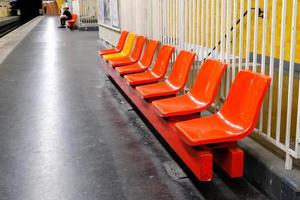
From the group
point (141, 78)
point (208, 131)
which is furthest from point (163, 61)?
point (208, 131)

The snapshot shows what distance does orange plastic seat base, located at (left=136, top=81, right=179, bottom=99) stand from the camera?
132 inches

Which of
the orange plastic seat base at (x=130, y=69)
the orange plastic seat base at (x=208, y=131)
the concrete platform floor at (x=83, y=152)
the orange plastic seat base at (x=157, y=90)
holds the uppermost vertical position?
the orange plastic seat base at (x=130, y=69)

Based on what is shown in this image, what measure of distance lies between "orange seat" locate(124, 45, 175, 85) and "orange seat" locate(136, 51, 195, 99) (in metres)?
0.21

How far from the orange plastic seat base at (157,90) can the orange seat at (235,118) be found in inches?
30.4

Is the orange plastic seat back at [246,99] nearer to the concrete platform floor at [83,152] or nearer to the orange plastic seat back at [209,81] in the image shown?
the orange plastic seat back at [209,81]

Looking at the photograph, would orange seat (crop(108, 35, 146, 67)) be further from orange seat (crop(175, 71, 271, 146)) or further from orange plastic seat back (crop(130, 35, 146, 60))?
orange seat (crop(175, 71, 271, 146))

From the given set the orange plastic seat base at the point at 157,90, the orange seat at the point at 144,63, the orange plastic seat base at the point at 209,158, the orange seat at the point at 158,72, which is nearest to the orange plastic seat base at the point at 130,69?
the orange seat at the point at 144,63

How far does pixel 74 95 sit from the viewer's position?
17.1 ft

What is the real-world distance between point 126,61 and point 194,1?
69.7 inches

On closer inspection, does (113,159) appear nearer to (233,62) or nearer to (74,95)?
(233,62)

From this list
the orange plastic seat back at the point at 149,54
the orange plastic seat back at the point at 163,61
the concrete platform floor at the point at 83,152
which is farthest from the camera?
the orange plastic seat back at the point at 149,54

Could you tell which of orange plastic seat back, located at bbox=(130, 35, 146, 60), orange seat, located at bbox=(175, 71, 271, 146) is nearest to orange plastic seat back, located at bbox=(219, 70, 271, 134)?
orange seat, located at bbox=(175, 71, 271, 146)

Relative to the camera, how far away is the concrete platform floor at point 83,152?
2.48 metres

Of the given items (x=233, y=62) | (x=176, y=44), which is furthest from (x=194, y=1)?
(x=233, y=62)
